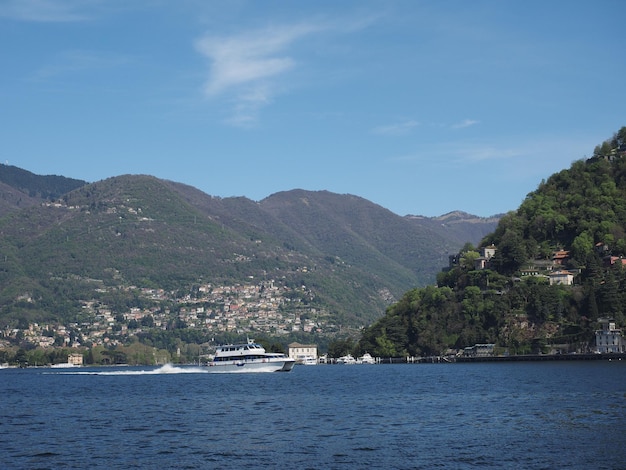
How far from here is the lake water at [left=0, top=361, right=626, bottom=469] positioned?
4738 cm

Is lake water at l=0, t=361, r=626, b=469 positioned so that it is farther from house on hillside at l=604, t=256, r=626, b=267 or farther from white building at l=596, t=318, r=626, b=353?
house on hillside at l=604, t=256, r=626, b=267

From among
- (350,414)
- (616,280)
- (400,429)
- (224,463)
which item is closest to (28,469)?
(224,463)

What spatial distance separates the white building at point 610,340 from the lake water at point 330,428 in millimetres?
72328

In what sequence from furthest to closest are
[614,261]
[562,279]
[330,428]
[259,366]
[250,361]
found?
1. [562,279]
2. [614,261]
3. [250,361]
4. [259,366]
5. [330,428]

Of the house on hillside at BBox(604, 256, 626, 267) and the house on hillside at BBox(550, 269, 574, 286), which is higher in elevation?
the house on hillside at BBox(604, 256, 626, 267)

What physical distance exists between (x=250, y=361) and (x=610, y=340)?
→ 6620 centimetres

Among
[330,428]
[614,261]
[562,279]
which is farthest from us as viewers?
[562,279]

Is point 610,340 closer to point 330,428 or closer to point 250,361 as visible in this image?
point 250,361

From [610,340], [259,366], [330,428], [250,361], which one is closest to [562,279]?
[610,340]

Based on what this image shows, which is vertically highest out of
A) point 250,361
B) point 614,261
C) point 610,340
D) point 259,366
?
point 614,261

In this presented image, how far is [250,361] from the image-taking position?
152750 mm

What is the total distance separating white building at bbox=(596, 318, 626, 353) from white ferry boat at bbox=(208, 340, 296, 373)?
191 feet

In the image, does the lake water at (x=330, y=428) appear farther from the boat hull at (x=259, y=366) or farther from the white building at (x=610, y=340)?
the white building at (x=610, y=340)

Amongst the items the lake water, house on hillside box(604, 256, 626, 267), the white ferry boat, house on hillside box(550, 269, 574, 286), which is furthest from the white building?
the lake water
